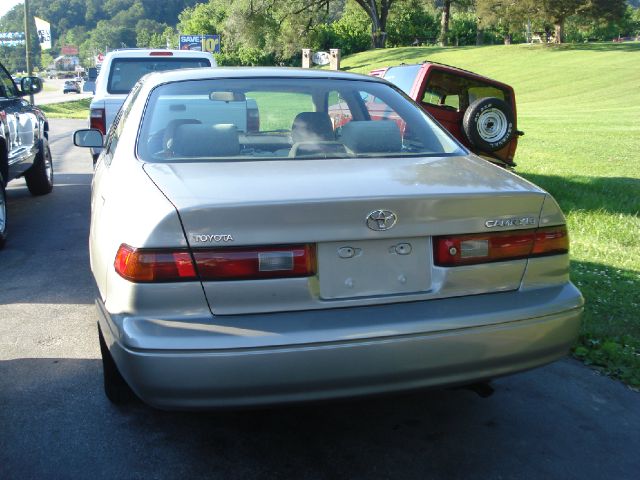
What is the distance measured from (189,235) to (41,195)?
8.04 meters

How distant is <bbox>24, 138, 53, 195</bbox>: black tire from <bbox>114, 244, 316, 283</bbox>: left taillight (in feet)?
23.9

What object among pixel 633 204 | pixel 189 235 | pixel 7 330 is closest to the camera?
pixel 189 235

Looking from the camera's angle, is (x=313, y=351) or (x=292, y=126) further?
(x=292, y=126)

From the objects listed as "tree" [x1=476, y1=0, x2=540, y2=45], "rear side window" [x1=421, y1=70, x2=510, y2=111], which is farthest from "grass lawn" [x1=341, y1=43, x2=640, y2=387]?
"tree" [x1=476, y1=0, x2=540, y2=45]

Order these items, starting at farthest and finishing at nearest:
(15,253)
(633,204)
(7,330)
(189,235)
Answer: (633,204)
(15,253)
(7,330)
(189,235)

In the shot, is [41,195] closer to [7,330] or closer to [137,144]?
[7,330]

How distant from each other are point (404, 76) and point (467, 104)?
1.00m

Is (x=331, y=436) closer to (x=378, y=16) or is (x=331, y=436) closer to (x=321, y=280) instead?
(x=321, y=280)

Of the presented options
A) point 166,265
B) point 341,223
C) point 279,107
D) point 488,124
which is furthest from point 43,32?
point 341,223

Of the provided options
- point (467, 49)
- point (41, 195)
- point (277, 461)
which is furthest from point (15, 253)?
point (467, 49)

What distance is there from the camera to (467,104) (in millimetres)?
9805

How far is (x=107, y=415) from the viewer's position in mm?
3508

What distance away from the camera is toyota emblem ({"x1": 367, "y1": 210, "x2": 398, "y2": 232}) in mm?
2715

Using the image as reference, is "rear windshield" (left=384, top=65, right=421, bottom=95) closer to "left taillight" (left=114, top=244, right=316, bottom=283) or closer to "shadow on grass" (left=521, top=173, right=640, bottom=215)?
"shadow on grass" (left=521, top=173, right=640, bottom=215)
